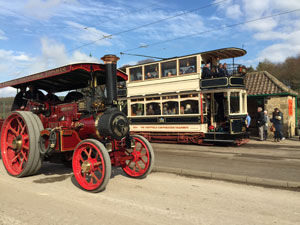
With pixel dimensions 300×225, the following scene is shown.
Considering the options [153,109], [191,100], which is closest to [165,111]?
[153,109]

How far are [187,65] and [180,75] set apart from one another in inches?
21.4

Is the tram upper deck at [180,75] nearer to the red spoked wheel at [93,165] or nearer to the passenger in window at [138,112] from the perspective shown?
the passenger in window at [138,112]

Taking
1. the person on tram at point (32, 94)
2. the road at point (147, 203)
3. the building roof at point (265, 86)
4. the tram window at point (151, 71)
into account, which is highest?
the tram window at point (151, 71)

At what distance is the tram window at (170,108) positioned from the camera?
12.5m

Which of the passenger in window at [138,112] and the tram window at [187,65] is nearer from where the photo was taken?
the tram window at [187,65]

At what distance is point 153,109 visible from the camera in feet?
43.4

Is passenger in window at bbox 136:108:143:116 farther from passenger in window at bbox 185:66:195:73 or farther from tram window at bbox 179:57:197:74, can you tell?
passenger in window at bbox 185:66:195:73

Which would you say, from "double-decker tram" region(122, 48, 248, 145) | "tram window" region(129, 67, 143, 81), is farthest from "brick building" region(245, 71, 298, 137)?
"tram window" region(129, 67, 143, 81)

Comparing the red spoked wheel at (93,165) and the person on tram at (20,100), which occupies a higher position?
the person on tram at (20,100)

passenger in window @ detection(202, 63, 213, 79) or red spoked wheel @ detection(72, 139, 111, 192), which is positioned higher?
passenger in window @ detection(202, 63, 213, 79)

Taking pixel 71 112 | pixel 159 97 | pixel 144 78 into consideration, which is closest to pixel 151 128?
pixel 159 97

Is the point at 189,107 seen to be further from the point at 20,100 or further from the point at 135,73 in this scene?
the point at 20,100

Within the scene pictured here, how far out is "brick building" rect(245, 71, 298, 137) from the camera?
13.8 meters

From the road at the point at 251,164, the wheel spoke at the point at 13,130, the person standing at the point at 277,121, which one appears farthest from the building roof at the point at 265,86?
the wheel spoke at the point at 13,130
